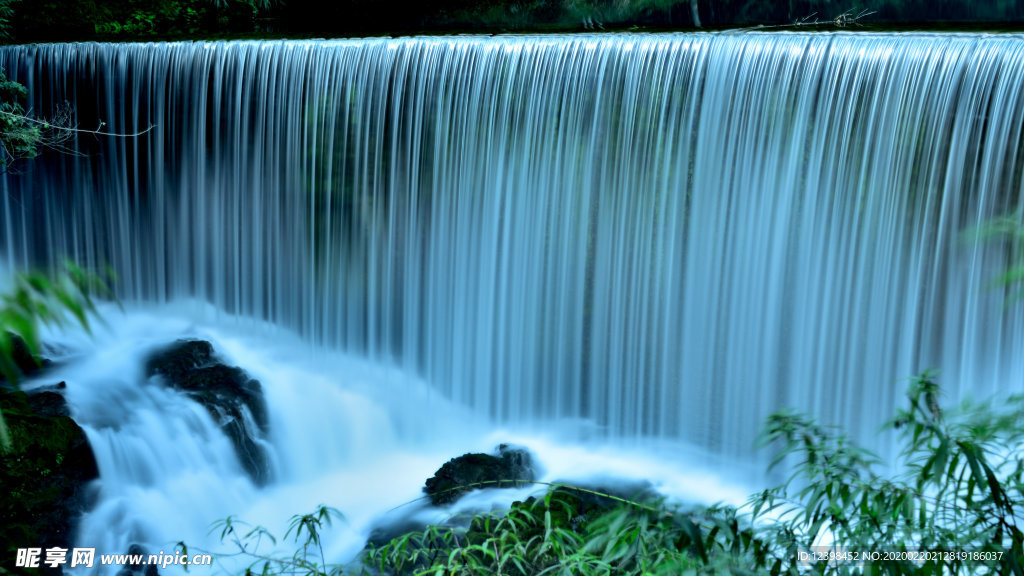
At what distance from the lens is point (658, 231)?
6.68 meters

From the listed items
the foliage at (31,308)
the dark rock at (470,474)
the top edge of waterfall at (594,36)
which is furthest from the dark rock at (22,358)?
the foliage at (31,308)

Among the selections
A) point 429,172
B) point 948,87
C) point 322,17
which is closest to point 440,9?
point 322,17

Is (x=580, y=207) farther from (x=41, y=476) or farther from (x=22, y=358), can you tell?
(x=22, y=358)

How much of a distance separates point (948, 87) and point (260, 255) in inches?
228

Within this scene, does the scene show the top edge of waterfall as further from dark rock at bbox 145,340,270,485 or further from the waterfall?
dark rock at bbox 145,340,270,485

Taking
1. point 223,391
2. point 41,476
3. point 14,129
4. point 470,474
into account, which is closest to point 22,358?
point 223,391

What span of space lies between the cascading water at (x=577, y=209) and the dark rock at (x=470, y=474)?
2.60ft

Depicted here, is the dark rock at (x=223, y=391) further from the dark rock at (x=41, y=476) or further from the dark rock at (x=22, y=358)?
the dark rock at (x=41, y=476)

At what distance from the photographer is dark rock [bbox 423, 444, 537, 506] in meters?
6.05

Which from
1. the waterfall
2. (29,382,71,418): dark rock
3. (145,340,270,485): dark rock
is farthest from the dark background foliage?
(29,382,71,418): dark rock

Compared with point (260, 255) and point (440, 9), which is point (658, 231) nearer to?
point (260, 255)

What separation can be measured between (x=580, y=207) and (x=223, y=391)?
3.13 meters

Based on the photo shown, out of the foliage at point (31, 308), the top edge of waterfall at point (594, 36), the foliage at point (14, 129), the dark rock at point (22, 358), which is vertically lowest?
the dark rock at point (22, 358)

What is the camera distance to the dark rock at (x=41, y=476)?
5297 mm
